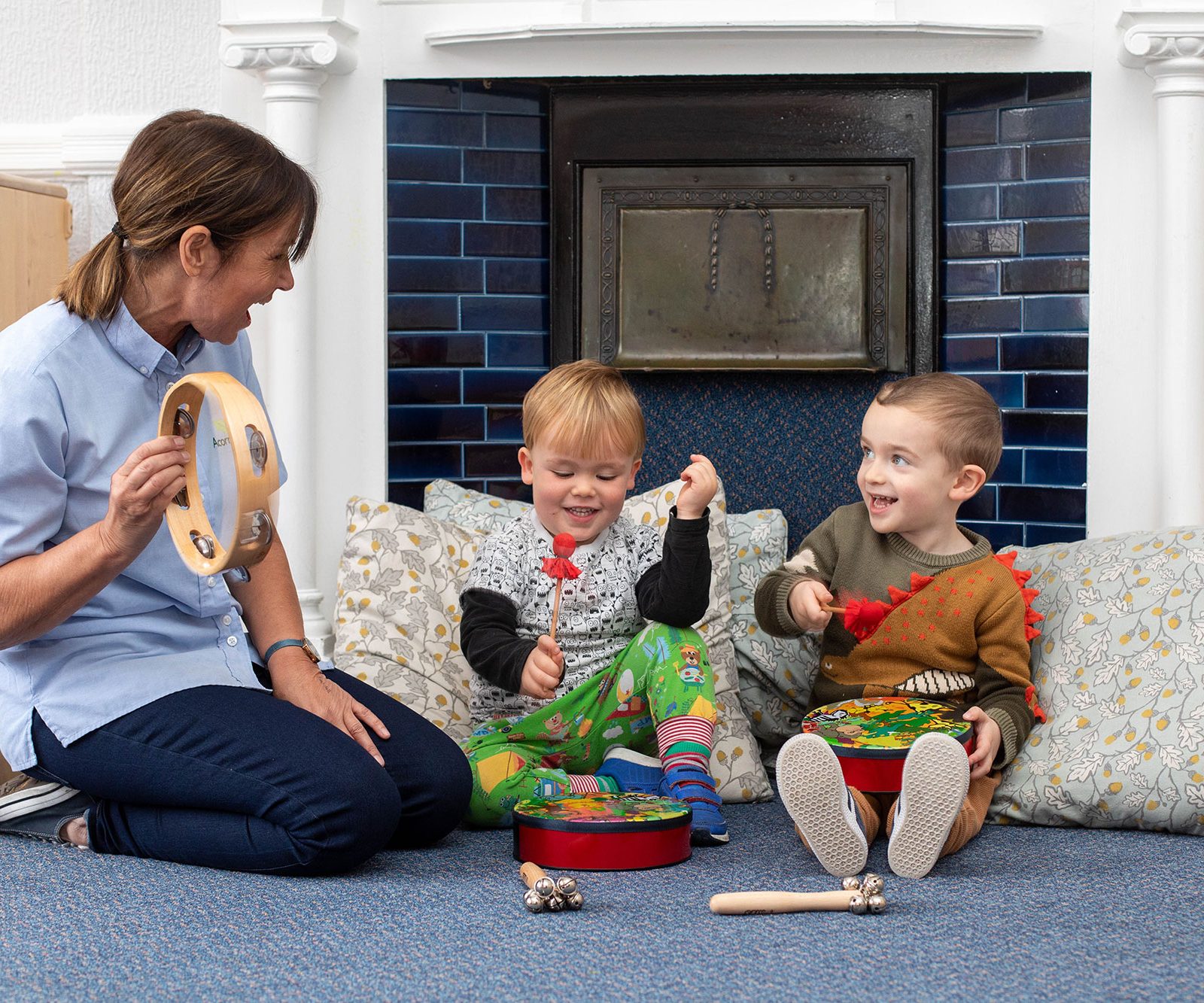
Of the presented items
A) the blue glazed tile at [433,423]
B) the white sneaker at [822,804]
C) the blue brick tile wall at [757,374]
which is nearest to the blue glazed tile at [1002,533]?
the blue brick tile wall at [757,374]

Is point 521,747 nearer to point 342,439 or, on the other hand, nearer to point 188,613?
point 188,613

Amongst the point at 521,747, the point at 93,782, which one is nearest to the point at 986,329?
the point at 521,747

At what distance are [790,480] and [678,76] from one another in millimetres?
807

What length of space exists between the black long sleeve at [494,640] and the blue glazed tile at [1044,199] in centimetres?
133

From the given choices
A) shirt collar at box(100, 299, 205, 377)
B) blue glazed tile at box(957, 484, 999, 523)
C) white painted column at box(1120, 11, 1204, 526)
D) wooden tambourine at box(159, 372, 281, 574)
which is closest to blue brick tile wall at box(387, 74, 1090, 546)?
blue glazed tile at box(957, 484, 999, 523)

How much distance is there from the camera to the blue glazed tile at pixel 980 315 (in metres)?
2.59

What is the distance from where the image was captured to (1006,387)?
8.52 ft

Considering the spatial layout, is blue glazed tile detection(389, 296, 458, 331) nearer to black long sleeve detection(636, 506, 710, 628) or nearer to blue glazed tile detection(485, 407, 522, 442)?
blue glazed tile detection(485, 407, 522, 442)

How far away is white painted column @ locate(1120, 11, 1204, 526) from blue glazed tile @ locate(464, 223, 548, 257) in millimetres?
1135

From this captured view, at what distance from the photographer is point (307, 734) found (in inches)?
61.3

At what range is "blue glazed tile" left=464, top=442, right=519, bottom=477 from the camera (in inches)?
106

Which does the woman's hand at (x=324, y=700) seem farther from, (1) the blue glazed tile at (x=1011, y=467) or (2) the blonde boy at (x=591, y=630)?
(1) the blue glazed tile at (x=1011, y=467)

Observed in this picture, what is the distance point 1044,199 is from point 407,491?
135 centimetres

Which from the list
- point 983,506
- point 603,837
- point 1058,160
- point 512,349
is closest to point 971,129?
point 1058,160
